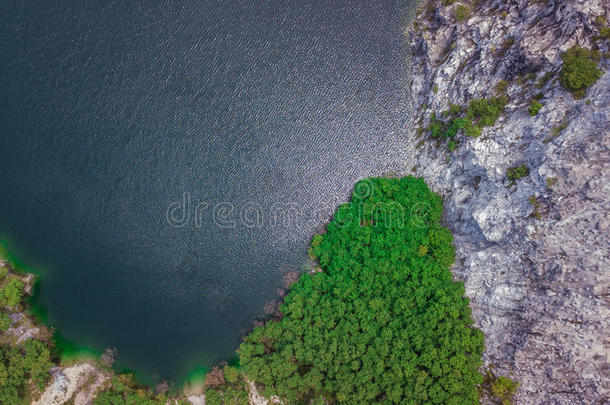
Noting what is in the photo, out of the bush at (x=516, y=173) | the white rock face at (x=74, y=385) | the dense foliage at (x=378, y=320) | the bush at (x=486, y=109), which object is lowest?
the white rock face at (x=74, y=385)

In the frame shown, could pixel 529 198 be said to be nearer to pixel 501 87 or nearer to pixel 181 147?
pixel 501 87

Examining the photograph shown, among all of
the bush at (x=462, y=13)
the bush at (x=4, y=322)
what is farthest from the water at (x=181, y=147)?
the bush at (x=462, y=13)

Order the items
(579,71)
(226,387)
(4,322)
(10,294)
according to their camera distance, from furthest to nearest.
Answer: (10,294), (4,322), (226,387), (579,71)

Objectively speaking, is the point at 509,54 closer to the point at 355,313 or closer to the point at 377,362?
the point at 355,313

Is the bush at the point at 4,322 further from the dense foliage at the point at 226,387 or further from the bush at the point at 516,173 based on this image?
the bush at the point at 516,173

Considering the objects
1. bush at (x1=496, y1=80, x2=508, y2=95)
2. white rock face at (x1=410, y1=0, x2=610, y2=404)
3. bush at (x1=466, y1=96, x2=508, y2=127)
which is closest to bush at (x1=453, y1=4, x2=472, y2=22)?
white rock face at (x1=410, y1=0, x2=610, y2=404)

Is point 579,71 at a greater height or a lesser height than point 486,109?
lesser

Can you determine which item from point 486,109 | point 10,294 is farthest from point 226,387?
point 486,109
